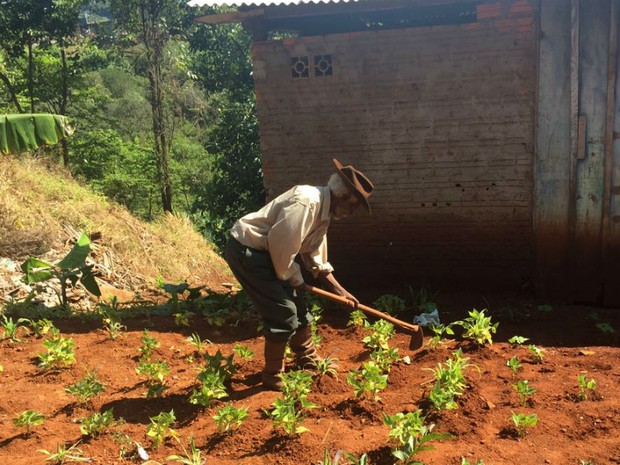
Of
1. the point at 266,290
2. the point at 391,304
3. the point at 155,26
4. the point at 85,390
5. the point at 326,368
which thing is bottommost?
the point at 391,304

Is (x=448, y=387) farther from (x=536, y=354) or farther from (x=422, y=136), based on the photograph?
(x=422, y=136)

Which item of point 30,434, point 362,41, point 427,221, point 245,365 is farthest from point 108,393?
point 362,41

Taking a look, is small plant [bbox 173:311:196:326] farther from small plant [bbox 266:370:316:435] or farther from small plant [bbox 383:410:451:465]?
small plant [bbox 383:410:451:465]

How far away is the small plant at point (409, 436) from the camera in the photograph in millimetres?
2941

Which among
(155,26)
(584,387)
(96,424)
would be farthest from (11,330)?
(155,26)

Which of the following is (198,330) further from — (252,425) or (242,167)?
(242,167)

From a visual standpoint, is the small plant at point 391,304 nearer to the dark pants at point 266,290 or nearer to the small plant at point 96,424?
the dark pants at point 266,290

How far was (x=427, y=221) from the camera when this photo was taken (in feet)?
21.2

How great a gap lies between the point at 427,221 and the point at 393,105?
1.38 metres

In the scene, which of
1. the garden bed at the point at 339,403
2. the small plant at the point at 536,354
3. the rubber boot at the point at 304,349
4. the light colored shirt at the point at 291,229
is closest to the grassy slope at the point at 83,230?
the garden bed at the point at 339,403

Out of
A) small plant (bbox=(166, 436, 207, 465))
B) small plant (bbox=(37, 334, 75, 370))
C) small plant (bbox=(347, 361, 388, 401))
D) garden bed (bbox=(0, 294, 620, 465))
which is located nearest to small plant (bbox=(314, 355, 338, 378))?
garden bed (bbox=(0, 294, 620, 465))

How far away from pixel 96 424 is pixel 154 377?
770mm

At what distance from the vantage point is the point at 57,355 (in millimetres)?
4445

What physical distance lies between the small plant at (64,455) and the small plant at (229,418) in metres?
0.76
